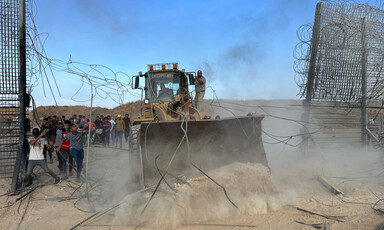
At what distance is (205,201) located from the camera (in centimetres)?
446

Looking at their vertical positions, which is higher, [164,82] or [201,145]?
[164,82]

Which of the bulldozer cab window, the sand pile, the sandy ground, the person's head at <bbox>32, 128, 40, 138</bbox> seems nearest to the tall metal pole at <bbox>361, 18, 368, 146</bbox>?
the sandy ground

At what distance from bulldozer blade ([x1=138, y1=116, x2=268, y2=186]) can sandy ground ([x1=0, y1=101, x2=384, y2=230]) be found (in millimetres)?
759

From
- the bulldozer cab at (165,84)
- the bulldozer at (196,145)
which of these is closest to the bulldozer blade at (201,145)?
the bulldozer at (196,145)

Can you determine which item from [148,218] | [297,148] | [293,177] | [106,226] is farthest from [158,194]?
[297,148]

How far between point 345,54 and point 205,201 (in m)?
6.46

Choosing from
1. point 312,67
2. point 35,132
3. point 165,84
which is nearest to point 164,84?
point 165,84

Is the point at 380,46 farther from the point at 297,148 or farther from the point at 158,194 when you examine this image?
the point at 158,194

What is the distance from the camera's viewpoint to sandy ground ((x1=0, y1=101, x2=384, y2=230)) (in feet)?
13.5

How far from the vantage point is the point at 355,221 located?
4047 mm

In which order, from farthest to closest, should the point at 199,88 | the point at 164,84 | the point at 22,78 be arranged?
the point at 164,84
the point at 199,88
the point at 22,78

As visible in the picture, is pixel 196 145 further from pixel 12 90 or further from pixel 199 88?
pixel 12 90

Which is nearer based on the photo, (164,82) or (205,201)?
(205,201)

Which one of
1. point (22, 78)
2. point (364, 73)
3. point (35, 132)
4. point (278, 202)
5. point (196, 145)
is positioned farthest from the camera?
point (364, 73)
